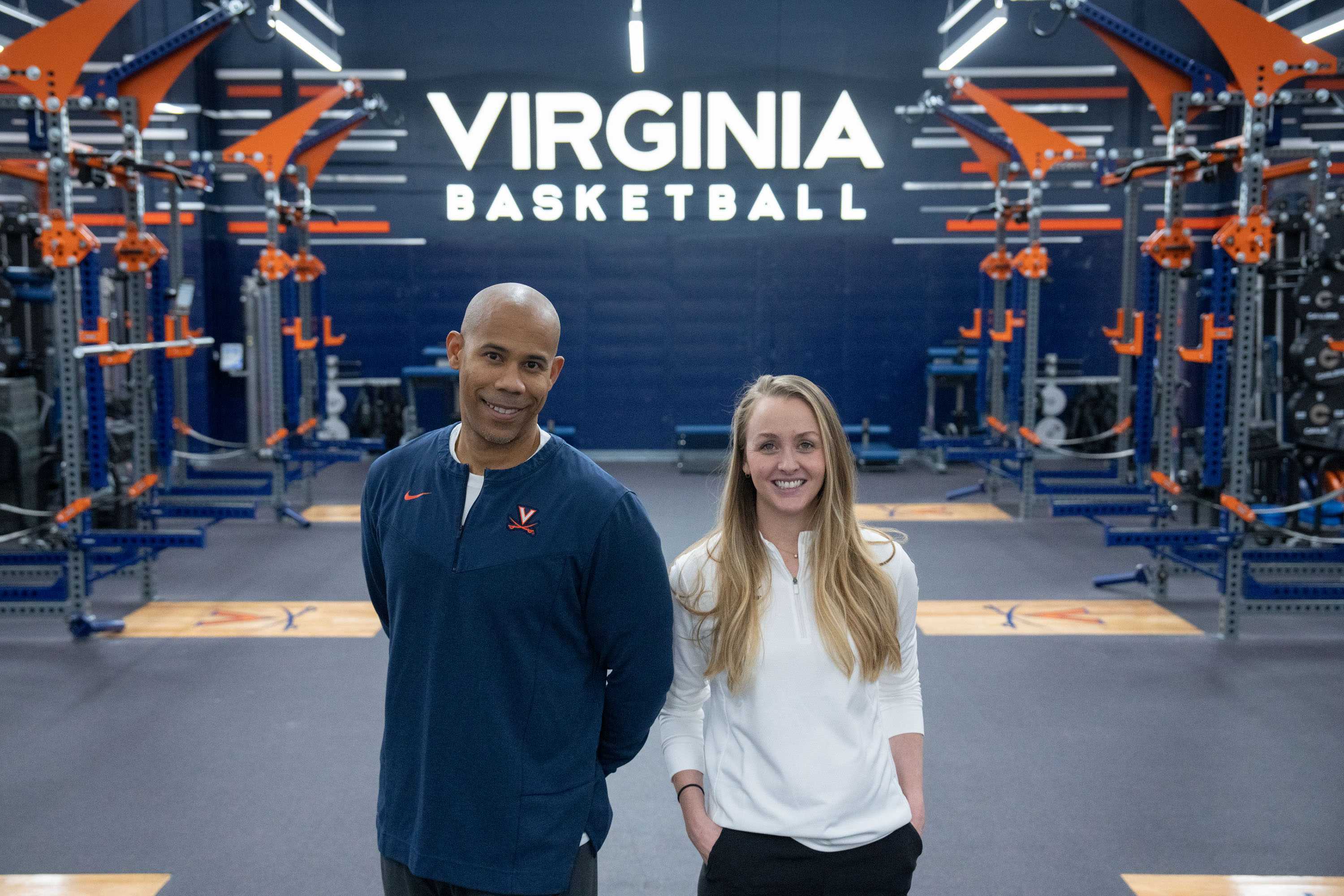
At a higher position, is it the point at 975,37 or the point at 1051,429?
the point at 975,37

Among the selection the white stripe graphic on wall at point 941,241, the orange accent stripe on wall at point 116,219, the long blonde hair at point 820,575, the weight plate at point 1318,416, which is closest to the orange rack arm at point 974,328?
the white stripe graphic on wall at point 941,241

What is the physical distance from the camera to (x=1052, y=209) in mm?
11250

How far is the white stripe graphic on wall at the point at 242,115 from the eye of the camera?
11094mm

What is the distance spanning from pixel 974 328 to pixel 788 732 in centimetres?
957

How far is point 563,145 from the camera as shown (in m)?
10.9

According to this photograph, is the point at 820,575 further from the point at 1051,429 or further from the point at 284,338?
the point at 1051,429

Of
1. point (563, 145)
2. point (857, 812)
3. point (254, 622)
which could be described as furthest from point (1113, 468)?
point (857, 812)

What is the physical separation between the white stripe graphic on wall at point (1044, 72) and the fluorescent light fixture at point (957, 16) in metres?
0.48

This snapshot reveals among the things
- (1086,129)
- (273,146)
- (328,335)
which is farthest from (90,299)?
(1086,129)

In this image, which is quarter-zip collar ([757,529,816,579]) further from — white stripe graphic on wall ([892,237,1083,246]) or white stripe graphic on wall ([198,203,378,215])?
white stripe graphic on wall ([198,203,378,215])

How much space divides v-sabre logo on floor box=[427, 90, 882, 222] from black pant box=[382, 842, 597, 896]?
9852mm

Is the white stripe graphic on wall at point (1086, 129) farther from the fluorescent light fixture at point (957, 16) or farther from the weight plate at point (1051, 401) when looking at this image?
the weight plate at point (1051, 401)

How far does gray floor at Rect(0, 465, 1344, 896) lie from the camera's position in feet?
10.2

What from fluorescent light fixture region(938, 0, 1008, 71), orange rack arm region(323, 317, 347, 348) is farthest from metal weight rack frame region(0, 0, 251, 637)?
fluorescent light fixture region(938, 0, 1008, 71)
